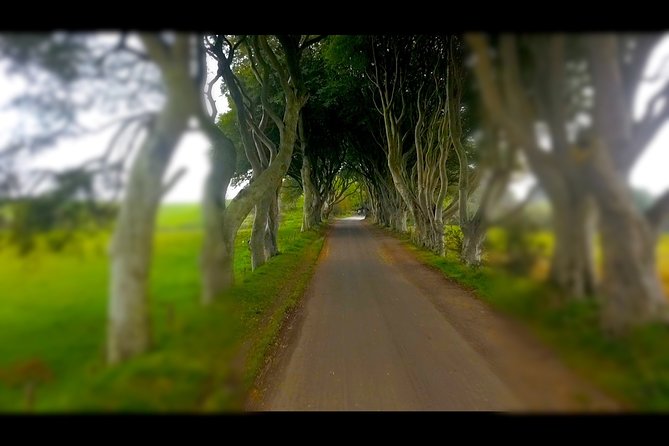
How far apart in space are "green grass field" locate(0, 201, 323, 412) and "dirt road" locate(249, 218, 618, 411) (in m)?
1.22

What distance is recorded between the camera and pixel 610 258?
1304 millimetres

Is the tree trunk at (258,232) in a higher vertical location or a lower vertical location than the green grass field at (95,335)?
lower

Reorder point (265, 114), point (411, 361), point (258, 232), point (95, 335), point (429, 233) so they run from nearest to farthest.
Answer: point (95, 335), point (411, 361), point (258, 232), point (265, 114), point (429, 233)

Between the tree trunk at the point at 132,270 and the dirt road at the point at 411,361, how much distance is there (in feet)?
4.63

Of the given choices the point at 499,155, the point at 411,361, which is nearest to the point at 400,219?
the point at 411,361

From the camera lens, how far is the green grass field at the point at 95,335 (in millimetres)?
1408

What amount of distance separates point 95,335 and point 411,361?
528 centimetres

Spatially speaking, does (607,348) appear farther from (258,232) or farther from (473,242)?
(473,242)

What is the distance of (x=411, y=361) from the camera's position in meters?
5.94

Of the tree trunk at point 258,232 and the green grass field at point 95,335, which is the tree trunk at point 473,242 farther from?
the green grass field at point 95,335

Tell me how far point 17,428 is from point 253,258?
38.3 feet

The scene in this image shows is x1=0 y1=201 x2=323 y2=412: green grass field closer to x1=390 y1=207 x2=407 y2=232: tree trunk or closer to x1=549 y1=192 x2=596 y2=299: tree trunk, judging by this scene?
x1=549 y1=192 x2=596 y2=299: tree trunk

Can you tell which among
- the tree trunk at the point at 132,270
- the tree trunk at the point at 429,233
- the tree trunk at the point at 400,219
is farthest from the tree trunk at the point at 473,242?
the tree trunk at the point at 400,219

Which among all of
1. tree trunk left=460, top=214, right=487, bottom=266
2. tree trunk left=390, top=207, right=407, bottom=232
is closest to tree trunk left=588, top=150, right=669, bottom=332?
tree trunk left=460, top=214, right=487, bottom=266
